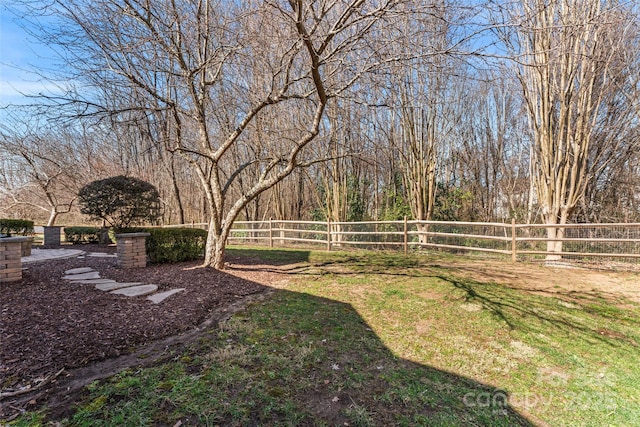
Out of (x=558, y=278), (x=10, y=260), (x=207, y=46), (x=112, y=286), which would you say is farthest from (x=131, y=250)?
(x=558, y=278)

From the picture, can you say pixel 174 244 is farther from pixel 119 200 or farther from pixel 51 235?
pixel 51 235

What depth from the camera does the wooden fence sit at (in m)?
5.95

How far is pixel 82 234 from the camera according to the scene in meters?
9.73

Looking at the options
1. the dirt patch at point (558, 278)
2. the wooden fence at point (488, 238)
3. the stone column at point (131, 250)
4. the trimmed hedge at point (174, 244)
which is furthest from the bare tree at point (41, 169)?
the dirt patch at point (558, 278)

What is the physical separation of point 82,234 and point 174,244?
20.7 ft

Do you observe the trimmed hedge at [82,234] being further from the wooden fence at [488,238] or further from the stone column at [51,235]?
the wooden fence at [488,238]

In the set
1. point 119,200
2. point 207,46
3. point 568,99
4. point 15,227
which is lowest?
point 15,227

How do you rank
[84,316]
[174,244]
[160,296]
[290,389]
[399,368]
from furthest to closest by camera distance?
[174,244]
[160,296]
[84,316]
[399,368]
[290,389]

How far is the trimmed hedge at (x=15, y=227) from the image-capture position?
8.53 meters

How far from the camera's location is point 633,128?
287 inches

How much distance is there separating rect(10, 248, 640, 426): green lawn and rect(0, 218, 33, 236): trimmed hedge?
989cm

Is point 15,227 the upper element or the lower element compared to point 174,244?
upper

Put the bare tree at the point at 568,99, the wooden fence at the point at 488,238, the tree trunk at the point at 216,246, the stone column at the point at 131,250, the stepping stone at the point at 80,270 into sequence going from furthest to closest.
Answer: the bare tree at the point at 568,99 → the wooden fence at the point at 488,238 → the tree trunk at the point at 216,246 → the stone column at the point at 131,250 → the stepping stone at the point at 80,270

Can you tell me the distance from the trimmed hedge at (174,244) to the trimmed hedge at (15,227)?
618 cm
